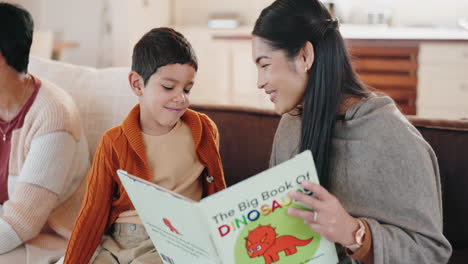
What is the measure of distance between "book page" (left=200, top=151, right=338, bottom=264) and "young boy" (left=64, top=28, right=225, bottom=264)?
414 mm

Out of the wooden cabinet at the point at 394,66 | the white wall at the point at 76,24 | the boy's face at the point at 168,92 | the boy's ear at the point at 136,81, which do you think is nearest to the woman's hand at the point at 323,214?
the boy's face at the point at 168,92

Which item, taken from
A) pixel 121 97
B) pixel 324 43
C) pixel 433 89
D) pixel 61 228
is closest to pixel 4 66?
pixel 121 97

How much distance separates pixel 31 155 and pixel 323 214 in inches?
35.8

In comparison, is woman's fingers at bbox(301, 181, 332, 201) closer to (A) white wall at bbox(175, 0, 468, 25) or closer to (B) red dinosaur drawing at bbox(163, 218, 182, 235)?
(B) red dinosaur drawing at bbox(163, 218, 182, 235)

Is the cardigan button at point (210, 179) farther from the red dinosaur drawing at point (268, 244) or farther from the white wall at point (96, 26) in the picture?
the white wall at point (96, 26)

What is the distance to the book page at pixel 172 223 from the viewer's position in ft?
3.13

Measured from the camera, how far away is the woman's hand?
3.19 ft

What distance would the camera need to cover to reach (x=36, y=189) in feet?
5.00

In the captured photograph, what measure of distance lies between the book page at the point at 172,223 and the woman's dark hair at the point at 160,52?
0.33 metres

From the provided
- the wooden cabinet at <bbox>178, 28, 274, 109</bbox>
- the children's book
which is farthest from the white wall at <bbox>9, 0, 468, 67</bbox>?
the children's book

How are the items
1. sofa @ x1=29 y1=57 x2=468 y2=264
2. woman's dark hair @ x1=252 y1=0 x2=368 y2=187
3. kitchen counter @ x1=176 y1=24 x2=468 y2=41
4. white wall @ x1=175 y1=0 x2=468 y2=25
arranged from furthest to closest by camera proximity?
white wall @ x1=175 y1=0 x2=468 y2=25 < kitchen counter @ x1=176 y1=24 x2=468 y2=41 < sofa @ x1=29 y1=57 x2=468 y2=264 < woman's dark hair @ x1=252 y1=0 x2=368 y2=187

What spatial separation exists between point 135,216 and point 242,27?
3979 mm

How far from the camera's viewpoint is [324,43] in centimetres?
123

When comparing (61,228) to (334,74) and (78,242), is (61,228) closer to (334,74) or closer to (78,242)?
(78,242)
